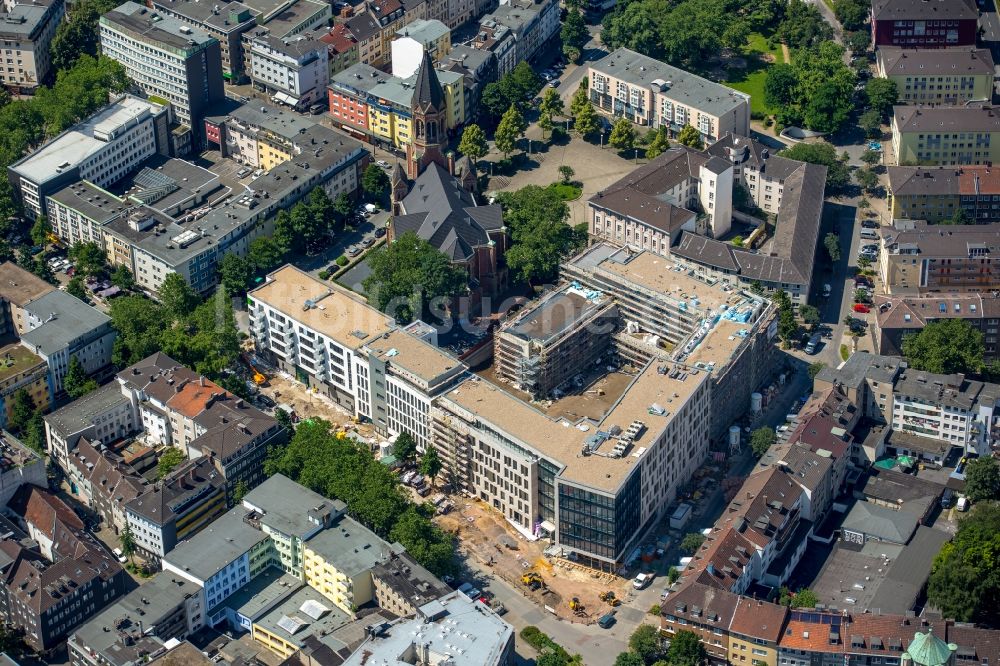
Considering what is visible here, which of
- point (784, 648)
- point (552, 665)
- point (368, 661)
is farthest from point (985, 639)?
point (368, 661)

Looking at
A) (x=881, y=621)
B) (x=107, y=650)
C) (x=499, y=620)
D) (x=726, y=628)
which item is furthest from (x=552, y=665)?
(x=107, y=650)

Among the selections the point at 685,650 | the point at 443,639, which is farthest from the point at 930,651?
the point at 443,639

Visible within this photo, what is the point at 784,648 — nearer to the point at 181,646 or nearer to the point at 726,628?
the point at 726,628

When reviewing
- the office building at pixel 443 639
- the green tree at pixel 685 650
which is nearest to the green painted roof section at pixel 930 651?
the green tree at pixel 685 650

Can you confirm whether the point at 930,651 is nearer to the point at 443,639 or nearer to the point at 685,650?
the point at 685,650

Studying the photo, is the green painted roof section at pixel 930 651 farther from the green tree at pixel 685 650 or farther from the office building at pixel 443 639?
the office building at pixel 443 639

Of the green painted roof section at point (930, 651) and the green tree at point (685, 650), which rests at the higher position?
the green painted roof section at point (930, 651)
